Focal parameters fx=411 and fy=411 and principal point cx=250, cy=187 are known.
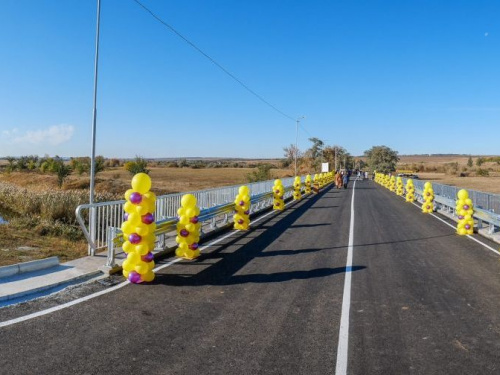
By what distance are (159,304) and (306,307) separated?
2271mm

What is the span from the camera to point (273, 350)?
15.7ft

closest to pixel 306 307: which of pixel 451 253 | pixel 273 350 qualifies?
pixel 273 350

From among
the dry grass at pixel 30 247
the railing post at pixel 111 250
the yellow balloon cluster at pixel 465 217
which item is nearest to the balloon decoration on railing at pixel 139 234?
the railing post at pixel 111 250

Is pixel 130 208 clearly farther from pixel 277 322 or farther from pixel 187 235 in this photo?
pixel 277 322

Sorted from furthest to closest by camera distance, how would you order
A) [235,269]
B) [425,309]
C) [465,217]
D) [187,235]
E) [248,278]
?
[465,217]
[187,235]
[235,269]
[248,278]
[425,309]

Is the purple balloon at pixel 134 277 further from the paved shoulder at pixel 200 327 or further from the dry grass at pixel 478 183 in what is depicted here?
the dry grass at pixel 478 183

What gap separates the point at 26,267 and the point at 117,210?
344 cm

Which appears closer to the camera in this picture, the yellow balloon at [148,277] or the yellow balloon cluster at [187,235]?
the yellow balloon at [148,277]

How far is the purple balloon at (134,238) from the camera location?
743cm

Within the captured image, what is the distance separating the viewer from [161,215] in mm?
10984

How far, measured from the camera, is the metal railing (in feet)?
28.8

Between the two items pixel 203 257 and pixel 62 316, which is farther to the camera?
pixel 203 257

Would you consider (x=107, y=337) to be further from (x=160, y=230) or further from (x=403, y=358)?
(x=160, y=230)

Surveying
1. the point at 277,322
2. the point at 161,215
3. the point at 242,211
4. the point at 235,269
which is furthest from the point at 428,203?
the point at 277,322
